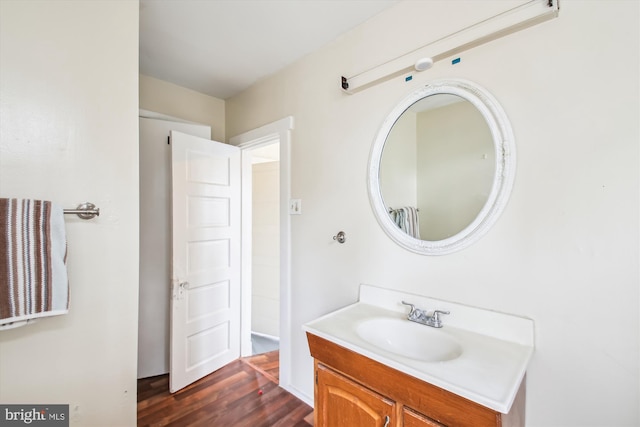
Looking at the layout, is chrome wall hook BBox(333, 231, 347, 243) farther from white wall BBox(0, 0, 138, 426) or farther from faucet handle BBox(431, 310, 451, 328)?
white wall BBox(0, 0, 138, 426)

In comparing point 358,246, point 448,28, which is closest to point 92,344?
point 358,246

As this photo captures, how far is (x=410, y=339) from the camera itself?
4.06 feet

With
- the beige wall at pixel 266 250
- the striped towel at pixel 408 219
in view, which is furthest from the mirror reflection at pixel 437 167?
the beige wall at pixel 266 250

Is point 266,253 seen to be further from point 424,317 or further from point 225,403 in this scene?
point 424,317

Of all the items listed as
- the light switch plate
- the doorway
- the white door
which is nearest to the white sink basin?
the light switch plate

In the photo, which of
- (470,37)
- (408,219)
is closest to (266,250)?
(408,219)

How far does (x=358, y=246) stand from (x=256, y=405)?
135 cm

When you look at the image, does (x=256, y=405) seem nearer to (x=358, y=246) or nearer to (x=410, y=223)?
(x=358, y=246)

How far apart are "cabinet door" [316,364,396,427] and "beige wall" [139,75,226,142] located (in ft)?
7.65

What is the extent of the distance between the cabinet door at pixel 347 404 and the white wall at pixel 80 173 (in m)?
0.88

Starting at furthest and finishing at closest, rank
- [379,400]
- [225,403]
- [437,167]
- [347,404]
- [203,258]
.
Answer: [203,258] < [225,403] < [437,167] < [347,404] < [379,400]

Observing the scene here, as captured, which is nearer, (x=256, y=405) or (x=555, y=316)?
(x=555, y=316)

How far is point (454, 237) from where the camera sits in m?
1.22

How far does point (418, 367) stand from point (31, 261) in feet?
4.60
